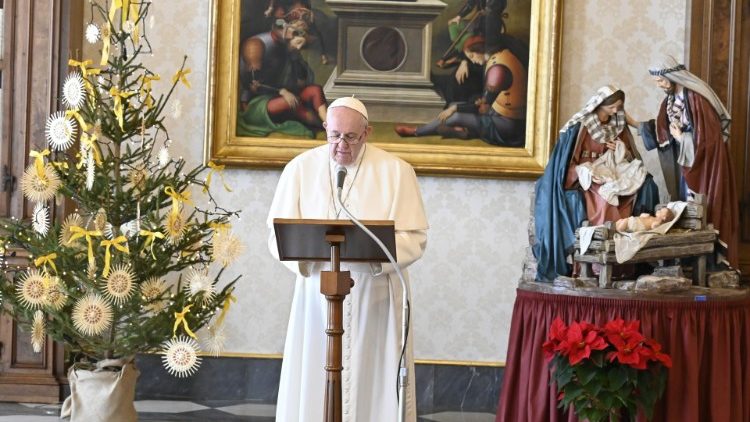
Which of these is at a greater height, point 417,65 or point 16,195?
point 417,65

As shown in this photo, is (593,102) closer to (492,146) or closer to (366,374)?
(492,146)

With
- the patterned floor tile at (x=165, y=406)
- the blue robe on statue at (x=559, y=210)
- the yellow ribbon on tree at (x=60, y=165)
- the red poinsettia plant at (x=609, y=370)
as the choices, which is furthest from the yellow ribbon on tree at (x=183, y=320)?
the blue robe on statue at (x=559, y=210)

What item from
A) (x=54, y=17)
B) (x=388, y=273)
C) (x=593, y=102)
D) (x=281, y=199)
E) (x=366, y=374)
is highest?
(x=54, y=17)

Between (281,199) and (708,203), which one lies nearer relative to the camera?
(281,199)

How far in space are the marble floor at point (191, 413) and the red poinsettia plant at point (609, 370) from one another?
1.72 meters

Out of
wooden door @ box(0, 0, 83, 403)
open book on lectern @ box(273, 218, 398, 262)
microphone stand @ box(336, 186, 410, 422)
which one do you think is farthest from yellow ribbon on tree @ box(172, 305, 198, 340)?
wooden door @ box(0, 0, 83, 403)

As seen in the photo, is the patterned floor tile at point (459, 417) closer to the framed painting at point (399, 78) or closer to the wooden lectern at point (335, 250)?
the framed painting at point (399, 78)

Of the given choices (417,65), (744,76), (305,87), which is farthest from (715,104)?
(305,87)

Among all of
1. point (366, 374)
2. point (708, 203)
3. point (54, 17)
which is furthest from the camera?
point (54, 17)

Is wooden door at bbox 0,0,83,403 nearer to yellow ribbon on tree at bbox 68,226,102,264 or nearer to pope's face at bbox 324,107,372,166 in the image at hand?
yellow ribbon on tree at bbox 68,226,102,264

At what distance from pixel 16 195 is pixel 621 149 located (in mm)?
3801

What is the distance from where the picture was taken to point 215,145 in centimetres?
682

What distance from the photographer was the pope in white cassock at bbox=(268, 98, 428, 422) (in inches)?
183

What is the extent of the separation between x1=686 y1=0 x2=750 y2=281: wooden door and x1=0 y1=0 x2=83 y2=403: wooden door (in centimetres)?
418
